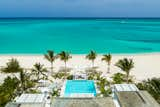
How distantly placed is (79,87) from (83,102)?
7270 mm

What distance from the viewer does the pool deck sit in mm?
16484

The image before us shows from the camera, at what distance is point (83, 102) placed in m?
16.8

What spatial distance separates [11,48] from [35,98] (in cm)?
3538

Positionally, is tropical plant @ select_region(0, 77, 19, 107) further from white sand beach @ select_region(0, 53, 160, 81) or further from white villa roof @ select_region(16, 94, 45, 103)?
white sand beach @ select_region(0, 53, 160, 81)

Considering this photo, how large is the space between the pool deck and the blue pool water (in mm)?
4562

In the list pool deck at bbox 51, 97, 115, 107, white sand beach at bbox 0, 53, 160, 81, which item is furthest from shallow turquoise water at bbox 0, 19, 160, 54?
pool deck at bbox 51, 97, 115, 107

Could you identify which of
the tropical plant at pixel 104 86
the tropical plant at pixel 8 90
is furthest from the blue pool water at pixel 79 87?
the tropical plant at pixel 8 90

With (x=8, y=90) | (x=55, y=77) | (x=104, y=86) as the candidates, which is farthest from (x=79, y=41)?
(x=8, y=90)

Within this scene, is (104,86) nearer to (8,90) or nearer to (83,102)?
(83,102)

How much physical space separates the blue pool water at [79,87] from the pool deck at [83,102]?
4.56 meters

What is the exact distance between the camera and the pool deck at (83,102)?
16.5 metres

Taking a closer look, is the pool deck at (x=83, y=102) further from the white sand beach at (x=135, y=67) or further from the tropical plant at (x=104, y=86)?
the white sand beach at (x=135, y=67)

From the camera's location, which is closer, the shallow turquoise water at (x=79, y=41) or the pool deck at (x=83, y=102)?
the pool deck at (x=83, y=102)

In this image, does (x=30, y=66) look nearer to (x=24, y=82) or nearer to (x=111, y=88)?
(x=24, y=82)
